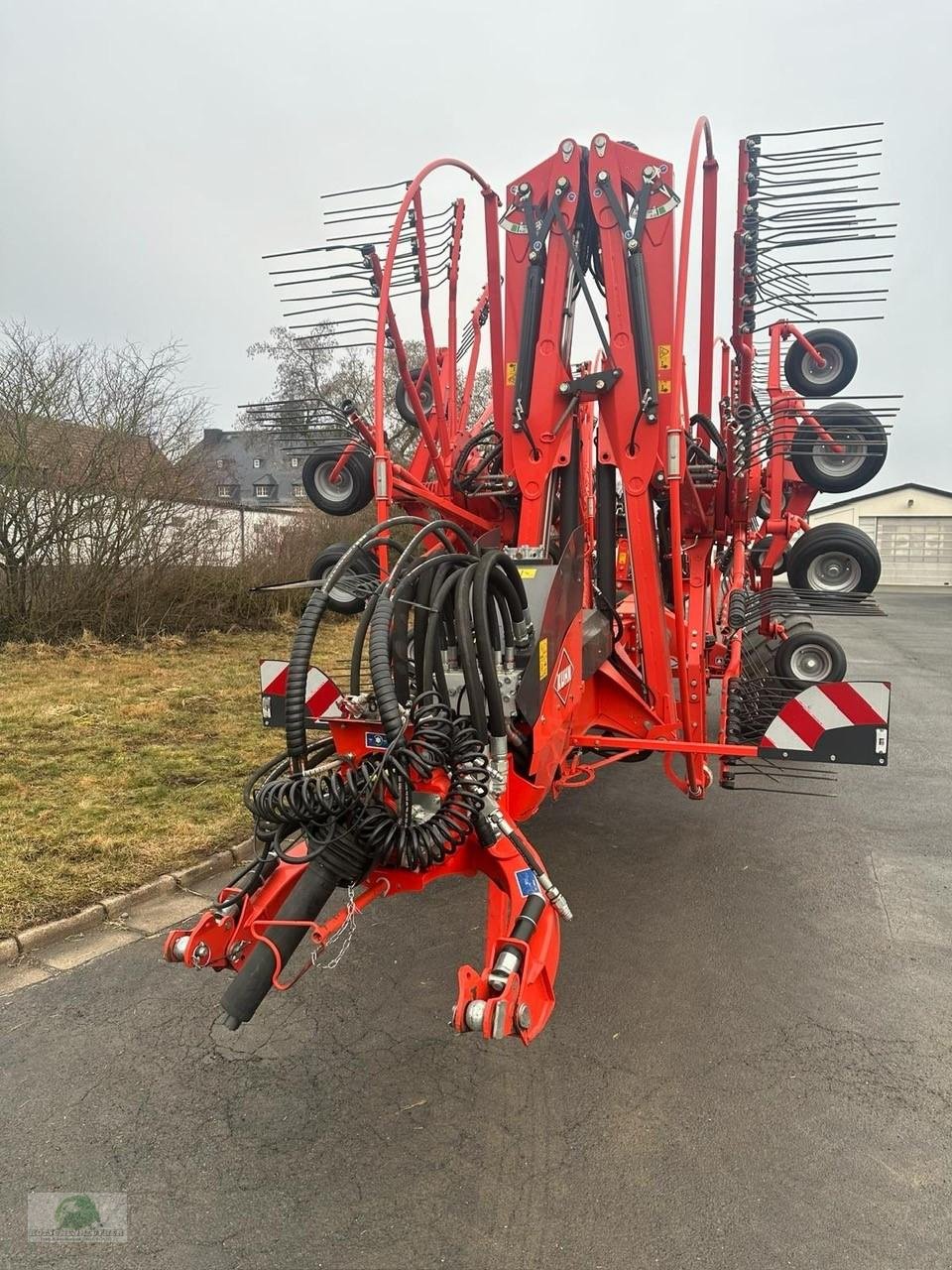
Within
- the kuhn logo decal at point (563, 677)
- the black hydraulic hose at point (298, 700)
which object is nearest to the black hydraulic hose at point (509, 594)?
the kuhn logo decal at point (563, 677)

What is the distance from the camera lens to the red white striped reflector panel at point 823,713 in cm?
376

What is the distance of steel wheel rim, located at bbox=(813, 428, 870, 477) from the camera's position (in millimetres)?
4918

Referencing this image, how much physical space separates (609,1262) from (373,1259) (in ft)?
1.94

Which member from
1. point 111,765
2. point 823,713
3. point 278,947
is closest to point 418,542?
point 278,947

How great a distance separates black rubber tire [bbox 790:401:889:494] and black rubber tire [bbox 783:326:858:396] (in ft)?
4.15

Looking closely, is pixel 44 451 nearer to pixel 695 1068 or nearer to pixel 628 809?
pixel 628 809

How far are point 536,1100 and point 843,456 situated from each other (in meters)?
4.03

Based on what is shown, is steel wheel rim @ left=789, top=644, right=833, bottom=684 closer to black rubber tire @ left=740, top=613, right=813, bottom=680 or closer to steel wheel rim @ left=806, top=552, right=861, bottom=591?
black rubber tire @ left=740, top=613, right=813, bottom=680

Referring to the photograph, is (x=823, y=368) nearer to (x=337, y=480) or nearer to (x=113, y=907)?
(x=337, y=480)

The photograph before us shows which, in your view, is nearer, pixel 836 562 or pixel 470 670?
pixel 470 670

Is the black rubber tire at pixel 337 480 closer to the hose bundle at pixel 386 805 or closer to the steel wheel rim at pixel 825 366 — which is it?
the hose bundle at pixel 386 805

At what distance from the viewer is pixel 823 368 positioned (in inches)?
243

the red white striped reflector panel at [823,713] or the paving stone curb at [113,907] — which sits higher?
the red white striped reflector panel at [823,713]

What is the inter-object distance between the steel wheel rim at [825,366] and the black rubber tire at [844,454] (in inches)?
52.0
